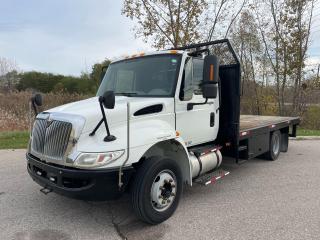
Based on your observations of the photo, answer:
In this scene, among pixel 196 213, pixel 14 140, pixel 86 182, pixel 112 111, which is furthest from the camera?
pixel 14 140

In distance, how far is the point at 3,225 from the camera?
153 inches

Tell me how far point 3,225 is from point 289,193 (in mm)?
4256

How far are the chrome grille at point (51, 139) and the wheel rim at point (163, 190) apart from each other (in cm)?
119

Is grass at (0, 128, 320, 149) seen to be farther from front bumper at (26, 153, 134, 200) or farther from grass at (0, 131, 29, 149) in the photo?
front bumper at (26, 153, 134, 200)

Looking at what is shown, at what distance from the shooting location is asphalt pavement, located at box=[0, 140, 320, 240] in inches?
142

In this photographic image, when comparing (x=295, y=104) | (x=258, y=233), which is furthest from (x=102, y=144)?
(x=295, y=104)

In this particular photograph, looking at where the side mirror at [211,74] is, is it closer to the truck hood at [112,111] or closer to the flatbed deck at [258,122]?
the truck hood at [112,111]

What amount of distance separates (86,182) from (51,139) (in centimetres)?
74

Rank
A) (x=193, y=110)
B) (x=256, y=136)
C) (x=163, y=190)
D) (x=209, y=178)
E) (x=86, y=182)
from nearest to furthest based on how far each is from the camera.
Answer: (x=86, y=182) → (x=163, y=190) → (x=193, y=110) → (x=209, y=178) → (x=256, y=136)

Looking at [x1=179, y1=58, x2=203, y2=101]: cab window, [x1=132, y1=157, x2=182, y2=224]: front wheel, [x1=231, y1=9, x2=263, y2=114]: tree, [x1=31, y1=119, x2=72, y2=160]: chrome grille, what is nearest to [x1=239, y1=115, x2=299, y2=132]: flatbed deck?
[x1=179, y1=58, x2=203, y2=101]: cab window

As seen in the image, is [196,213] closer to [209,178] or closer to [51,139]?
[209,178]

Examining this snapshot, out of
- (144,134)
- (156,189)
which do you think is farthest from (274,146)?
(144,134)

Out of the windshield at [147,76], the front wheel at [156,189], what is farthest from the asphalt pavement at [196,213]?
the windshield at [147,76]

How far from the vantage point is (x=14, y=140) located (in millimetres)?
10336
